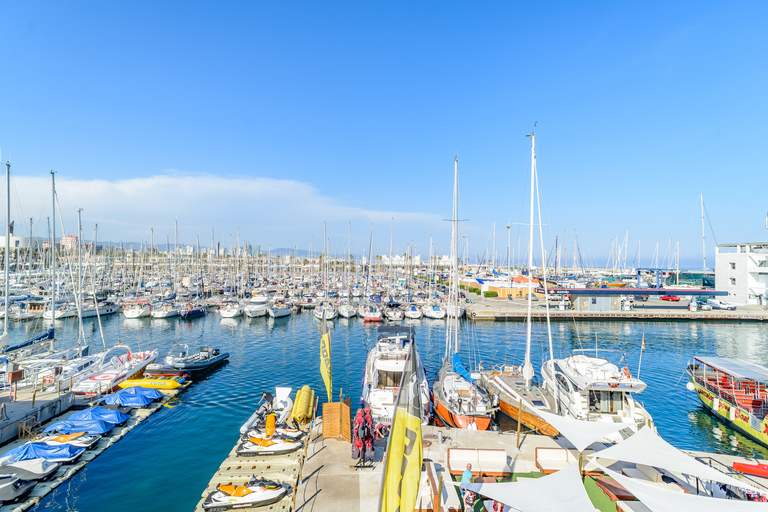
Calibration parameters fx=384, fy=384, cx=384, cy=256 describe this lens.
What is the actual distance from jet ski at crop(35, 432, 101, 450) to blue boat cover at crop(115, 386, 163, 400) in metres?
5.92

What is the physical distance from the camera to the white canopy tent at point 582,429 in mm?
12996

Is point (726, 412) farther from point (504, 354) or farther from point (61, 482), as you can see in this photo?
point (61, 482)

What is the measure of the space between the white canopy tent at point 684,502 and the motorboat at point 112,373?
3209 centimetres

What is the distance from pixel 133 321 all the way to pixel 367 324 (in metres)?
37.1

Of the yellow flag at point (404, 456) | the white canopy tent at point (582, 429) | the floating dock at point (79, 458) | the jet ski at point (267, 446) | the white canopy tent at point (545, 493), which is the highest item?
the yellow flag at point (404, 456)

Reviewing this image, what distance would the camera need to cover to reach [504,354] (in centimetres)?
4197

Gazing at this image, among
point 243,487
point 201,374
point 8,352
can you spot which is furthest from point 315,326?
point 243,487

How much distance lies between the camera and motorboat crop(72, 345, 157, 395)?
1073 inches

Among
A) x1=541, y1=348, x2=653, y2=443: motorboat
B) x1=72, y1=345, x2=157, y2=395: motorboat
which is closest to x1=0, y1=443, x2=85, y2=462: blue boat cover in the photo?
x1=72, y1=345, x2=157, y2=395: motorboat

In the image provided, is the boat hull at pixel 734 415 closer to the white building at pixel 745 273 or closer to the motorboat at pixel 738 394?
the motorboat at pixel 738 394

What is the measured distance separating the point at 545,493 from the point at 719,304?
80.3 metres

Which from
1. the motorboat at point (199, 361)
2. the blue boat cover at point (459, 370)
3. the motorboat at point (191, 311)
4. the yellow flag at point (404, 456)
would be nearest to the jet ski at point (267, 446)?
the yellow flag at point (404, 456)

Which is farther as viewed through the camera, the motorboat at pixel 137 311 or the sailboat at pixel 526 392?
the motorboat at pixel 137 311

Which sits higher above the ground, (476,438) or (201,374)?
(476,438)
